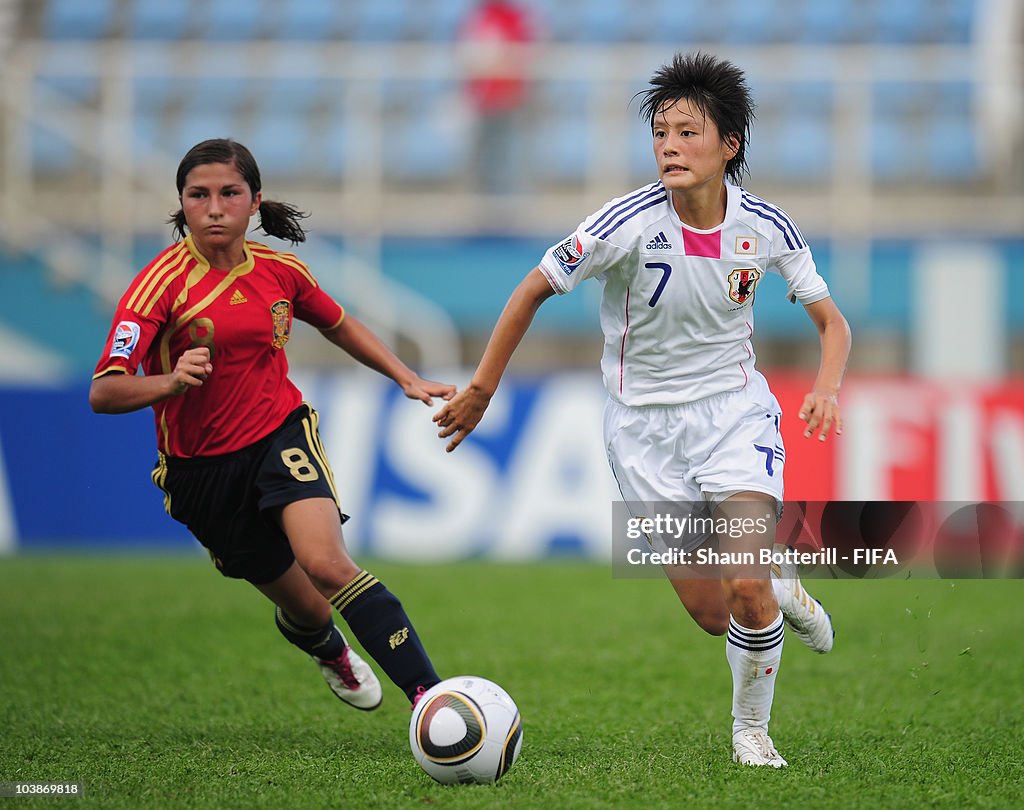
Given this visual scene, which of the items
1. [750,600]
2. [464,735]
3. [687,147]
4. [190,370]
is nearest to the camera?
[464,735]

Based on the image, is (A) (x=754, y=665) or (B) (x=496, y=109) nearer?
A: (A) (x=754, y=665)

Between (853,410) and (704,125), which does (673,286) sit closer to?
(704,125)

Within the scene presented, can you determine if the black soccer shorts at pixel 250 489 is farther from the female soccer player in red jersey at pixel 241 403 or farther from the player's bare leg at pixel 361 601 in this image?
the player's bare leg at pixel 361 601

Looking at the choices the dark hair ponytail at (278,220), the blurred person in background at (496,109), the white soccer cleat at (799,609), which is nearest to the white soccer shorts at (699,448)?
the white soccer cleat at (799,609)

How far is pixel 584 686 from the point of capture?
6.09m

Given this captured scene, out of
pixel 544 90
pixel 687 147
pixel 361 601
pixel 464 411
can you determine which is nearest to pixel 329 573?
pixel 361 601

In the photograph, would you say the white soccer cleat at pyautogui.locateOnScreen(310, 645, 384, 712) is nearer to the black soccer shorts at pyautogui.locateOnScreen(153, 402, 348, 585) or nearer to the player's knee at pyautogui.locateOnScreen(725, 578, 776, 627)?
the black soccer shorts at pyautogui.locateOnScreen(153, 402, 348, 585)

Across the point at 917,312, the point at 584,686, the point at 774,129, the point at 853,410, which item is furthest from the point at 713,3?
the point at 584,686

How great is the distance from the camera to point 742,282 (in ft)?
15.3

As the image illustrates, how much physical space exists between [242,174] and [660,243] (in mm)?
1427

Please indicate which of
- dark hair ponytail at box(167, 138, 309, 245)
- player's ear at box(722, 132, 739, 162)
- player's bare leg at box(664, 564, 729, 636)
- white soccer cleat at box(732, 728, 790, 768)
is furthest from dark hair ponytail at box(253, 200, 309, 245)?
white soccer cleat at box(732, 728, 790, 768)

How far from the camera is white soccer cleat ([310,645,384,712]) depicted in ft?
17.4

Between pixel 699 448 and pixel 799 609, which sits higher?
pixel 699 448

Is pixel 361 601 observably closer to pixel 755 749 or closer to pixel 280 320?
pixel 280 320
